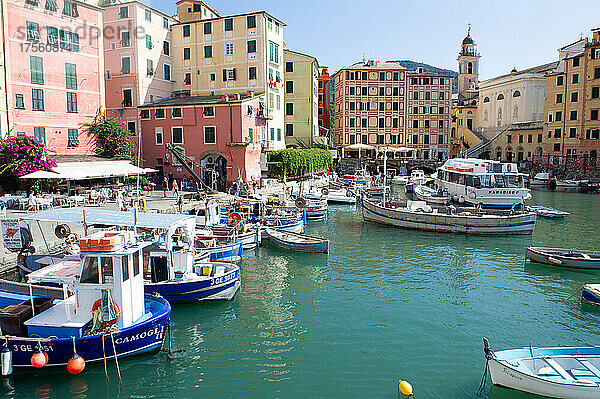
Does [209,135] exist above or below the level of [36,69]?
below

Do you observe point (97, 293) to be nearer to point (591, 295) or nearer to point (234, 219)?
point (234, 219)

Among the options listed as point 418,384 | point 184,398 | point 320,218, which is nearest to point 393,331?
point 418,384

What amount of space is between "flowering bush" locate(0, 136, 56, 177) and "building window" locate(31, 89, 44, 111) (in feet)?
15.9

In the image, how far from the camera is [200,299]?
59.3 feet

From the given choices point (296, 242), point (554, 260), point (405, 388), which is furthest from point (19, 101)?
point (554, 260)

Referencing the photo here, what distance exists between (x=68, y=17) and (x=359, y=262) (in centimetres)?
3159

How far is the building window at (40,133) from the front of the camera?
36.5 metres

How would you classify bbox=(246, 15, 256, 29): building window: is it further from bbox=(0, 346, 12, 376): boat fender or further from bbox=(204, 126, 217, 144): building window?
bbox=(0, 346, 12, 376): boat fender

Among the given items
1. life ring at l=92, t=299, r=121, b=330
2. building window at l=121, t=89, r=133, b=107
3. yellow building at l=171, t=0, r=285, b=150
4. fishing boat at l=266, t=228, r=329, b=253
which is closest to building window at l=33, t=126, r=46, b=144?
building window at l=121, t=89, r=133, b=107

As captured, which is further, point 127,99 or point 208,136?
point 127,99

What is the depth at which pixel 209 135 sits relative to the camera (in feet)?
147

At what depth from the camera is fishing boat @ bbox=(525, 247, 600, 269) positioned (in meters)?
22.9

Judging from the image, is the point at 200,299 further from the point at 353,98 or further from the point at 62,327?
the point at 353,98

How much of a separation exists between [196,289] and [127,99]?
3600 cm
